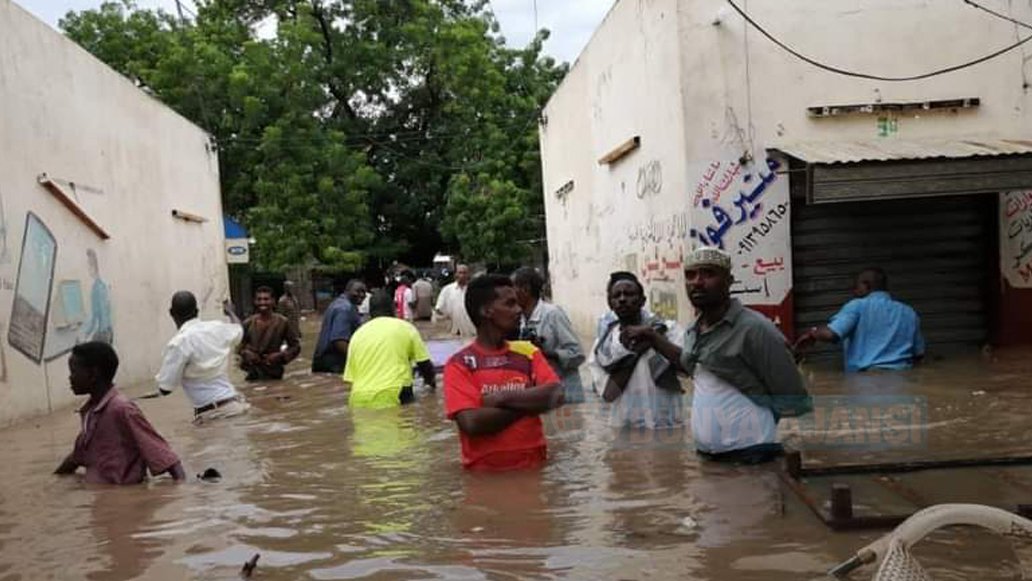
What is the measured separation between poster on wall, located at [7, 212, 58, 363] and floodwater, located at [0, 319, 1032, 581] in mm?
3066

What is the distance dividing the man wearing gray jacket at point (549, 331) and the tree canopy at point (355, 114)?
20.5 m

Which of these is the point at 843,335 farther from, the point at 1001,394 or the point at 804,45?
the point at 804,45

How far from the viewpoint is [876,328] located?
358 inches

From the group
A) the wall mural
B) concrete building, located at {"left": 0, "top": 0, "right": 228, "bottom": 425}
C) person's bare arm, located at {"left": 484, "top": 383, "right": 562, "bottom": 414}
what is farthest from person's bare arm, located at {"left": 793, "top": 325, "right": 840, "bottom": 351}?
concrete building, located at {"left": 0, "top": 0, "right": 228, "bottom": 425}

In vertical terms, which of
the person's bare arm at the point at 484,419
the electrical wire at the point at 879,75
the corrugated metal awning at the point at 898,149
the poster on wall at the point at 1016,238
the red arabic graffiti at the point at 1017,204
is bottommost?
the person's bare arm at the point at 484,419

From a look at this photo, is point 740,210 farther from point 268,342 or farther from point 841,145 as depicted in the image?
point 268,342

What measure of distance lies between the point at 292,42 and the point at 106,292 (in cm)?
1678

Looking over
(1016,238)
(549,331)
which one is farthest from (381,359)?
(1016,238)

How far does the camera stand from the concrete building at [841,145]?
1102cm

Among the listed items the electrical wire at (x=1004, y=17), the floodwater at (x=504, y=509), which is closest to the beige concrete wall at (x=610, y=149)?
the electrical wire at (x=1004, y=17)

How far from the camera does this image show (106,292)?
1373 cm

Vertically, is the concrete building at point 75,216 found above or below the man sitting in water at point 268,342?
above

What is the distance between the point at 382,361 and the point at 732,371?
4508mm

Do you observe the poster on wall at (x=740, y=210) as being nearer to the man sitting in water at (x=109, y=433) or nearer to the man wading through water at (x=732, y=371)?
the man wading through water at (x=732, y=371)
